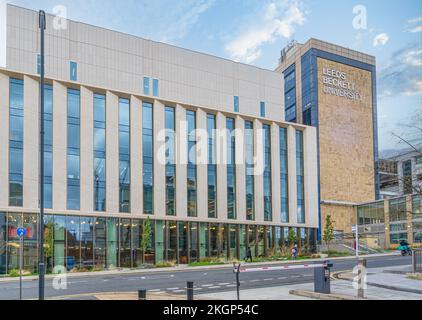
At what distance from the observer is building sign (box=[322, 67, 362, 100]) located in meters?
70.2

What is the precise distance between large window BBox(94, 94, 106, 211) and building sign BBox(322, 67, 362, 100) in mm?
35687

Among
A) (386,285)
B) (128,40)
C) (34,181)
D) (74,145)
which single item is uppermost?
(128,40)

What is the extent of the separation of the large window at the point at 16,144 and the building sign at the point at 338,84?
1664 inches

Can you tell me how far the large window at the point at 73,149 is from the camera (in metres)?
41.5

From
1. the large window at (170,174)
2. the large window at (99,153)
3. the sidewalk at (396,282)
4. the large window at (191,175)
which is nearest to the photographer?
the sidewalk at (396,282)

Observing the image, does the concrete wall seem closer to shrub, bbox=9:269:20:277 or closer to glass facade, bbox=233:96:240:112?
glass facade, bbox=233:96:240:112

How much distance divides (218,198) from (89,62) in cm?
1694

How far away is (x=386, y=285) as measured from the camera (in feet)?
64.9

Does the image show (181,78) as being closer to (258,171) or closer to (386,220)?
(258,171)

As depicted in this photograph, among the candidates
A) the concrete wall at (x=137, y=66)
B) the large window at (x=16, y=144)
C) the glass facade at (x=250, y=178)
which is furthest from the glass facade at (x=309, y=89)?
the large window at (x=16, y=144)

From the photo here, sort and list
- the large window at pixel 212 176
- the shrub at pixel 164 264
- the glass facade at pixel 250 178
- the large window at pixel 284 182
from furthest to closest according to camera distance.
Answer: the large window at pixel 284 182
the glass facade at pixel 250 178
the large window at pixel 212 176
the shrub at pixel 164 264

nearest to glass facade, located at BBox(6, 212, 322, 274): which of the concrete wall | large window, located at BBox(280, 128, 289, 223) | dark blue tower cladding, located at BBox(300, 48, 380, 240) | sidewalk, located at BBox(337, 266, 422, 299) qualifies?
large window, located at BBox(280, 128, 289, 223)

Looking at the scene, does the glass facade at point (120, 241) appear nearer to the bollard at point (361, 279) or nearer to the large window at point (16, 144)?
the large window at point (16, 144)
